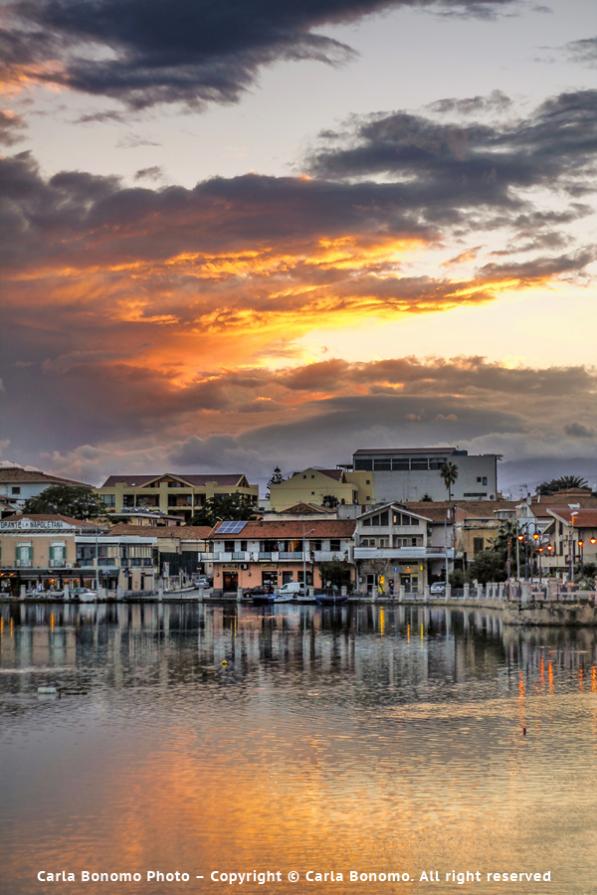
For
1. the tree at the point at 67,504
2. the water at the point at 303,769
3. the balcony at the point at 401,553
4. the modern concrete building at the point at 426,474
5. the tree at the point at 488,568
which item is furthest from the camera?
the modern concrete building at the point at 426,474

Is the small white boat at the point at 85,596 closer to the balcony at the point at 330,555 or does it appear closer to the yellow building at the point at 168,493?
the balcony at the point at 330,555

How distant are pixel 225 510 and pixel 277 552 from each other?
36803 mm

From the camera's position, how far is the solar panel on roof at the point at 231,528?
135000 millimetres

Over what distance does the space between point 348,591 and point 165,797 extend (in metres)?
101

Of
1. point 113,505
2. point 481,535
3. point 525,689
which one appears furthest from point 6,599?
point 525,689

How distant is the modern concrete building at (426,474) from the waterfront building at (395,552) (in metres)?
50.8

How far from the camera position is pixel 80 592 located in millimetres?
128000

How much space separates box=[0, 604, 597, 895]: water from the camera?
78.2 feet

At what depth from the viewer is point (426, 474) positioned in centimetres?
18975

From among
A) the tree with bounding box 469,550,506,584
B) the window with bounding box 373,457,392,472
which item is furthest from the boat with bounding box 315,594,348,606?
the window with bounding box 373,457,392,472

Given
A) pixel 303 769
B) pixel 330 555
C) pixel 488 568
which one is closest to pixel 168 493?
pixel 330 555

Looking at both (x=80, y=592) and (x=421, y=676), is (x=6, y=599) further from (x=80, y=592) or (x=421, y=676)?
(x=421, y=676)

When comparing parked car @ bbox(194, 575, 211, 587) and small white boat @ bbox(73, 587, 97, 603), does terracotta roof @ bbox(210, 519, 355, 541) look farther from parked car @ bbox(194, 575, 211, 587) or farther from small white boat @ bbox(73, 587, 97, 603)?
small white boat @ bbox(73, 587, 97, 603)

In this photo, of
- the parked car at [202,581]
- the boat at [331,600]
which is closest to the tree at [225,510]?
the parked car at [202,581]
